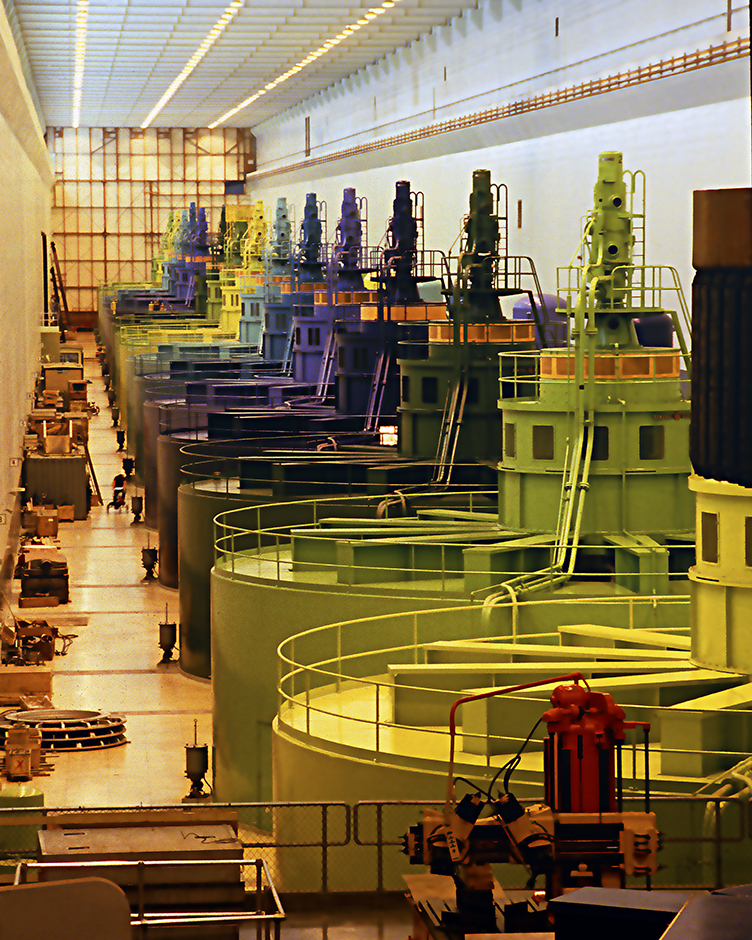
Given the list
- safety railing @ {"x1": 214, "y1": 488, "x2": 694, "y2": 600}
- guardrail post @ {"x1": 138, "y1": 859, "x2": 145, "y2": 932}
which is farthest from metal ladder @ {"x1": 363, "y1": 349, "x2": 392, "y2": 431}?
guardrail post @ {"x1": 138, "y1": 859, "x2": 145, "y2": 932}

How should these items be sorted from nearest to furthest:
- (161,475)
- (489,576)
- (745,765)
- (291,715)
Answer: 1. (745,765)
2. (291,715)
3. (489,576)
4. (161,475)

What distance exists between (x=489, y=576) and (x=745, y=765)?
716 centimetres

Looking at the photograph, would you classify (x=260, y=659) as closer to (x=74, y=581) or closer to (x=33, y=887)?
(x=33, y=887)

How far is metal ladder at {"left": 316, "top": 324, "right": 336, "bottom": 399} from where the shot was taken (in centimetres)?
4062

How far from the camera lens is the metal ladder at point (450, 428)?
27172 millimetres

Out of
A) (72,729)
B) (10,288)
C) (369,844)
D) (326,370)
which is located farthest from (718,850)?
(10,288)

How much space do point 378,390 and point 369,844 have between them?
75.5 ft

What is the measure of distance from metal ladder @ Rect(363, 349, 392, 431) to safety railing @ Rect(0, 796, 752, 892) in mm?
19745

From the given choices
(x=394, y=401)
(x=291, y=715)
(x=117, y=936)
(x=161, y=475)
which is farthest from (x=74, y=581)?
(x=117, y=936)

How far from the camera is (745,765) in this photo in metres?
12.8

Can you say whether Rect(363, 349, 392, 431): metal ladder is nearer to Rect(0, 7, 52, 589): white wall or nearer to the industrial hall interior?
the industrial hall interior

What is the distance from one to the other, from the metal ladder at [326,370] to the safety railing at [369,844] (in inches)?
1030

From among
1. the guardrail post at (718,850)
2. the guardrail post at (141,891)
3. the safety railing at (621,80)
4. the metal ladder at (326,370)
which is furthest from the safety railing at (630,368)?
the metal ladder at (326,370)

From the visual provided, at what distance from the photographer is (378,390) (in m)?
34.5
